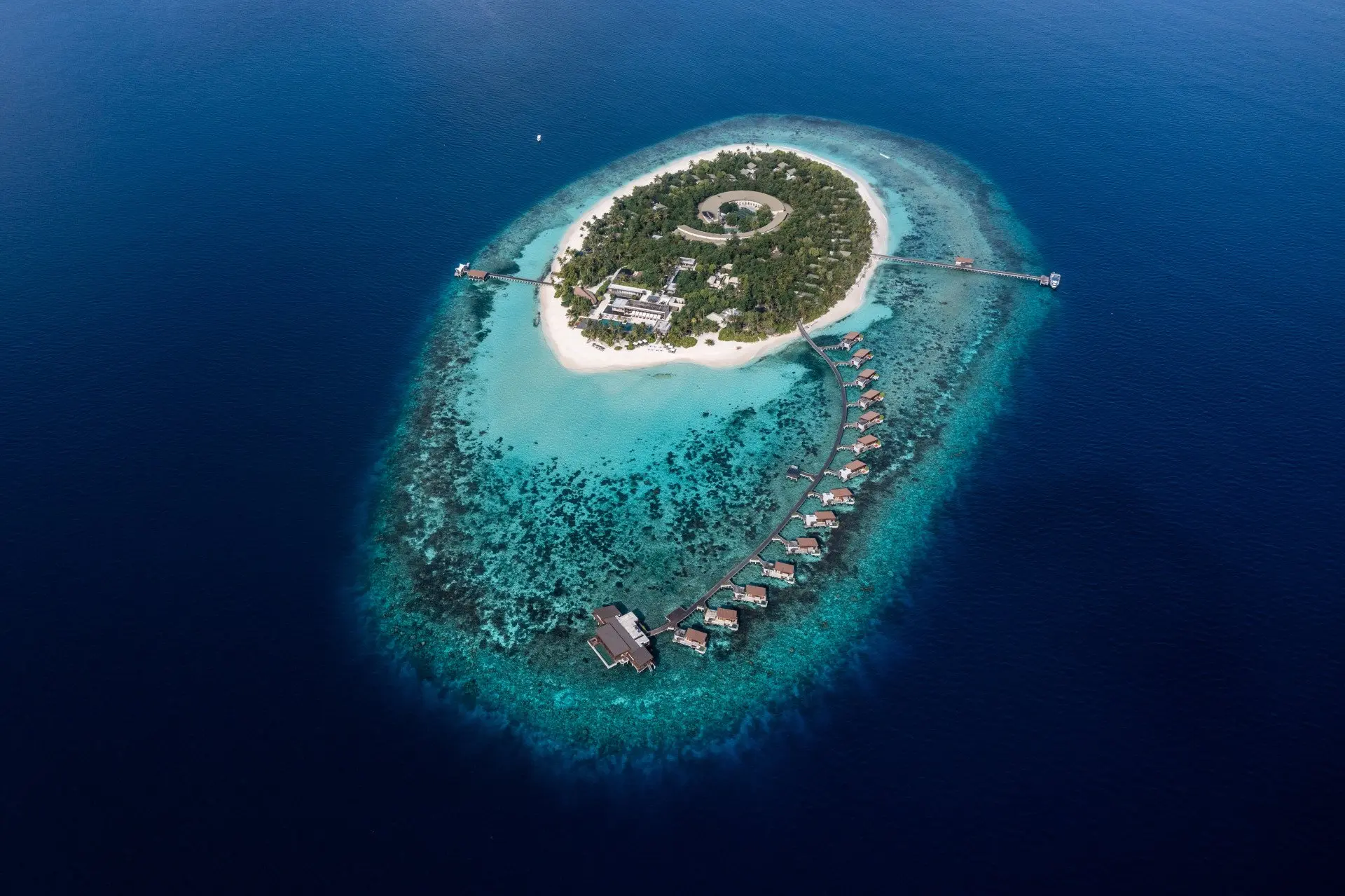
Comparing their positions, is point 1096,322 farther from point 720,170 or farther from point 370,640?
point 370,640

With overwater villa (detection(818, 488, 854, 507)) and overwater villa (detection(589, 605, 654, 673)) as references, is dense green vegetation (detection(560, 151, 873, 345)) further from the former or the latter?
overwater villa (detection(589, 605, 654, 673))

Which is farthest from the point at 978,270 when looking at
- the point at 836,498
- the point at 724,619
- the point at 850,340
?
the point at 724,619

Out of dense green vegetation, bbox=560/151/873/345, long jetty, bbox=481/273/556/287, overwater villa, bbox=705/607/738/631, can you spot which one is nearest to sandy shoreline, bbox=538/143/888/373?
long jetty, bbox=481/273/556/287

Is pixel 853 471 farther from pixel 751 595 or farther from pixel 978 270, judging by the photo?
pixel 978 270

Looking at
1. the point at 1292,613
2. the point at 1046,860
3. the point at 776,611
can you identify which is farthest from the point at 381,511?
the point at 1292,613

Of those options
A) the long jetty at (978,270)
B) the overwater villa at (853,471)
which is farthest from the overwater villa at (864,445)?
the long jetty at (978,270)

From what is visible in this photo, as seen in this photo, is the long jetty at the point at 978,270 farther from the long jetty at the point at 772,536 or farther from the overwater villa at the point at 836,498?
the overwater villa at the point at 836,498
